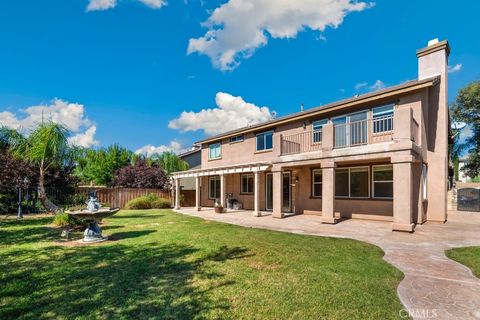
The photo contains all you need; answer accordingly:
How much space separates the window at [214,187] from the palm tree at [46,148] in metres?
10.5

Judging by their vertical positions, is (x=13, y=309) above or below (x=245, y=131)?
below

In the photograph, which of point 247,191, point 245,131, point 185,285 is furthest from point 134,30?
point 185,285

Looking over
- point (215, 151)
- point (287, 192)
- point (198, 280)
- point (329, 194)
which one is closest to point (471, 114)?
point (287, 192)

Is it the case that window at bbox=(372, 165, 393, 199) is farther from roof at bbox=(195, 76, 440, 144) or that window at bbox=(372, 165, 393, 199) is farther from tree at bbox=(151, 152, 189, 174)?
tree at bbox=(151, 152, 189, 174)

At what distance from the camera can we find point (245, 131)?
1900 cm

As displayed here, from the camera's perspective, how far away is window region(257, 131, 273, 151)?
1765 centimetres

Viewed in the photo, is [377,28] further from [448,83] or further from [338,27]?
[448,83]

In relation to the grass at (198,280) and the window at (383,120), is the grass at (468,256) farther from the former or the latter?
the window at (383,120)

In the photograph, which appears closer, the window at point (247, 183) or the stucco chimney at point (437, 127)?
the stucco chimney at point (437, 127)

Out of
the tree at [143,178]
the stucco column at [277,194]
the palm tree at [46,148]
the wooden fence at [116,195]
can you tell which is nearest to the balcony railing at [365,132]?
the stucco column at [277,194]

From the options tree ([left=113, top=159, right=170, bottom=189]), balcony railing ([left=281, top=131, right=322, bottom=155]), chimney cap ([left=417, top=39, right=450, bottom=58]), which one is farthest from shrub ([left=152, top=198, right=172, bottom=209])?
chimney cap ([left=417, top=39, right=450, bottom=58])

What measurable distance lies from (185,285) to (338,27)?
20102 mm

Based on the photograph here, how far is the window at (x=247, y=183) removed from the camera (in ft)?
62.6
